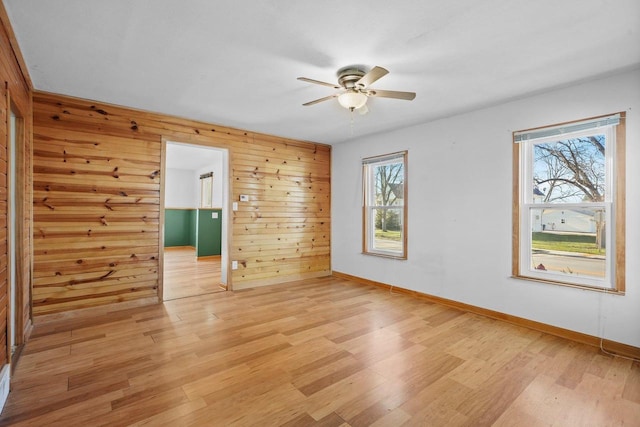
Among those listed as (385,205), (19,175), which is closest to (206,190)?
(385,205)

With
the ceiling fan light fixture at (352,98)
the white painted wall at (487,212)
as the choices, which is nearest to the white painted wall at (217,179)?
the white painted wall at (487,212)

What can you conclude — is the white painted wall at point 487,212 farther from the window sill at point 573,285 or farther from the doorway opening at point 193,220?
the doorway opening at point 193,220

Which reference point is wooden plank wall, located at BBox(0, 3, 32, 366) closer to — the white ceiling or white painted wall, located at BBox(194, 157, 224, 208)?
the white ceiling

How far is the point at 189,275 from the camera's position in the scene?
5.50 m

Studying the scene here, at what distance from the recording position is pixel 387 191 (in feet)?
15.9

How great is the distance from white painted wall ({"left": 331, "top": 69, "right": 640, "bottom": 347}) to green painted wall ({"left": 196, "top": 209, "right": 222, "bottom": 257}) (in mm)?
3944

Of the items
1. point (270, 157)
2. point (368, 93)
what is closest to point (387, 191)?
point (270, 157)

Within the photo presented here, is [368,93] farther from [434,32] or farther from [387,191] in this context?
[387,191]

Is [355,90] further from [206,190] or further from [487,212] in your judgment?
[206,190]

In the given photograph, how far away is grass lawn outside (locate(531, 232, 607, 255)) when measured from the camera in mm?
2871

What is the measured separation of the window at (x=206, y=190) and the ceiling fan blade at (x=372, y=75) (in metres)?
7.14

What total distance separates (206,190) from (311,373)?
26.0 feet

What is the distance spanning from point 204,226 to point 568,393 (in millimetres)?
6957

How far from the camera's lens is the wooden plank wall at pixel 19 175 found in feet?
6.60
